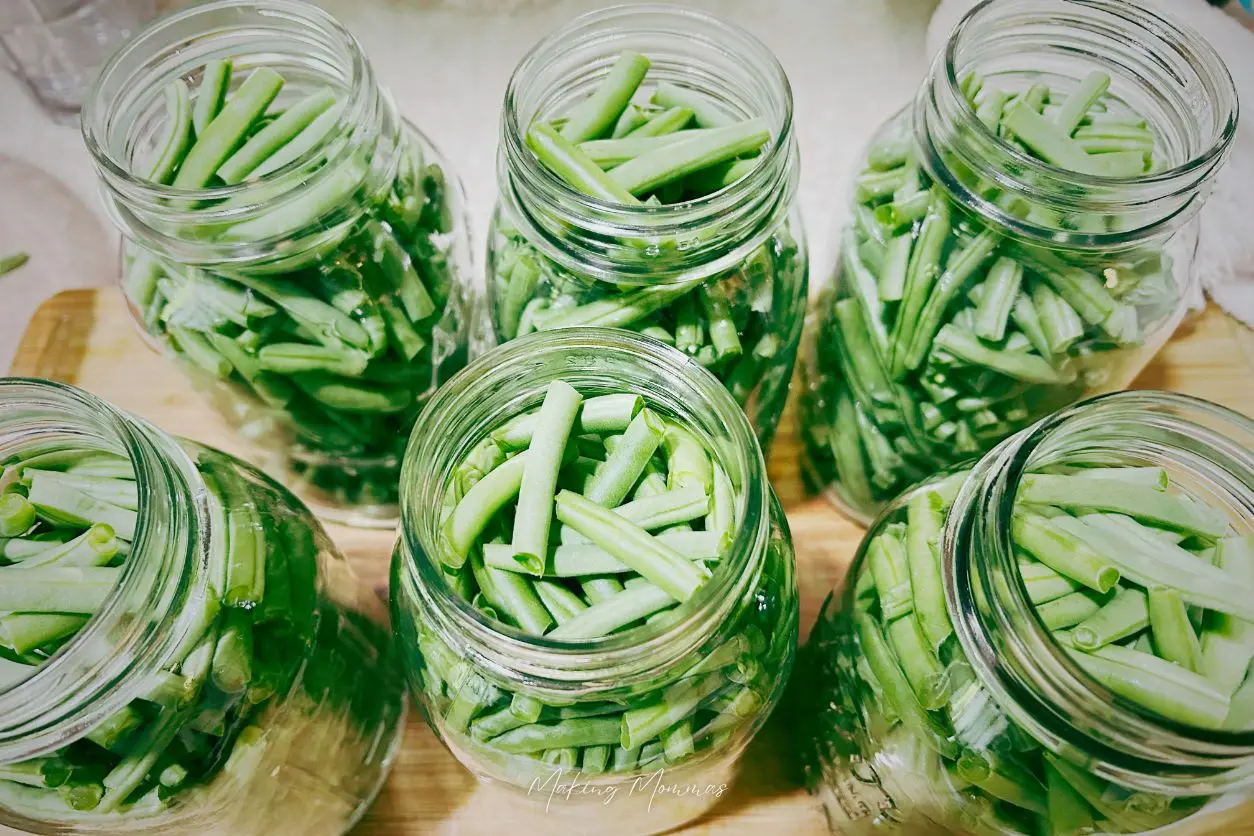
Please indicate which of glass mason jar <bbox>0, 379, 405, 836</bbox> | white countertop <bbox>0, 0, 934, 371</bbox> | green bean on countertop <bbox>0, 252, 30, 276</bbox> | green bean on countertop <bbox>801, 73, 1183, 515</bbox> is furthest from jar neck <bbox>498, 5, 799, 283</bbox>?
green bean on countertop <bbox>0, 252, 30, 276</bbox>

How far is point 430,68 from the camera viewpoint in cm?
165

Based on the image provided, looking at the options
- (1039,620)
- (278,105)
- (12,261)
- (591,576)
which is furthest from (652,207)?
(12,261)

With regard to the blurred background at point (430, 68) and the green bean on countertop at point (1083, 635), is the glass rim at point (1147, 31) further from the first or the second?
the blurred background at point (430, 68)

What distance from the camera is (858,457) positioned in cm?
106

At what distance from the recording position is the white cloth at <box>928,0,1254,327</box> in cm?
129

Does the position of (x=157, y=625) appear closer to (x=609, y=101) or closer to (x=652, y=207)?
(x=652, y=207)

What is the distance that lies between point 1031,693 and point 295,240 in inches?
27.8

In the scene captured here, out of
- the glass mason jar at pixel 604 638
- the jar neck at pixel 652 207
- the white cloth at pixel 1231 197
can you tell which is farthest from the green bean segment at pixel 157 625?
the white cloth at pixel 1231 197

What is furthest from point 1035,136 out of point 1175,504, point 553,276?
point 553,276

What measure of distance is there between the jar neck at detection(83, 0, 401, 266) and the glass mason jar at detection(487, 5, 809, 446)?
136 mm

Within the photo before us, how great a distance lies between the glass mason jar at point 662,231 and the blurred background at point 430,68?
0.67 metres

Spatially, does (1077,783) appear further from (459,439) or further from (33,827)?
(33,827)

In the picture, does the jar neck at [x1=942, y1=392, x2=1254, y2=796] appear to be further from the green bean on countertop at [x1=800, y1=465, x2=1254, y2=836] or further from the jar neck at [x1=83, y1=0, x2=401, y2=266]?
the jar neck at [x1=83, y1=0, x2=401, y2=266]

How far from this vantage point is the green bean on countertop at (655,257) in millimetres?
815
